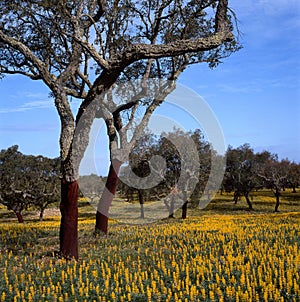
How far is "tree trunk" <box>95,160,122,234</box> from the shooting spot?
762 inches

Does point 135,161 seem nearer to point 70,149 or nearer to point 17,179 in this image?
point 17,179

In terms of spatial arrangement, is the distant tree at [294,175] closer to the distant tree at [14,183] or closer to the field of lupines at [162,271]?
the distant tree at [14,183]

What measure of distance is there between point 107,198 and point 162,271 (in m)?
9.69

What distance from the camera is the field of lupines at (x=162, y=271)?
8.41 m

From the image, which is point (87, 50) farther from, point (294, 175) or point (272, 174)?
point (294, 175)

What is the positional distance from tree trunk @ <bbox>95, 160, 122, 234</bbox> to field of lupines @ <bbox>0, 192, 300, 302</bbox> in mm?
2994

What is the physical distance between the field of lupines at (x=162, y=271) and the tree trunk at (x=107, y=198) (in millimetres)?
2994

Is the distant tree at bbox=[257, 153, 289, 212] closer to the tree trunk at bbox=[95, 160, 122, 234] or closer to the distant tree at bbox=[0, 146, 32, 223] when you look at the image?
the distant tree at bbox=[0, 146, 32, 223]

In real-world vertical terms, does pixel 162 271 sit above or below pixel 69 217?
below

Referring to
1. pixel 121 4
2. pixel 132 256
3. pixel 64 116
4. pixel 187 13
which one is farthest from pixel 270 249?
pixel 121 4

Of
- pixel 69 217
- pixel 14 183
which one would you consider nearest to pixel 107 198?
pixel 69 217

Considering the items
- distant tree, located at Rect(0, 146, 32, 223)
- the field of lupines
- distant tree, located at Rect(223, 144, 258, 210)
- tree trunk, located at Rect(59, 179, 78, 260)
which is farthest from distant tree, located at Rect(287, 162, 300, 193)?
tree trunk, located at Rect(59, 179, 78, 260)

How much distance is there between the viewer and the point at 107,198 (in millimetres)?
19750

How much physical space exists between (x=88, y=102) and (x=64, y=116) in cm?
101
